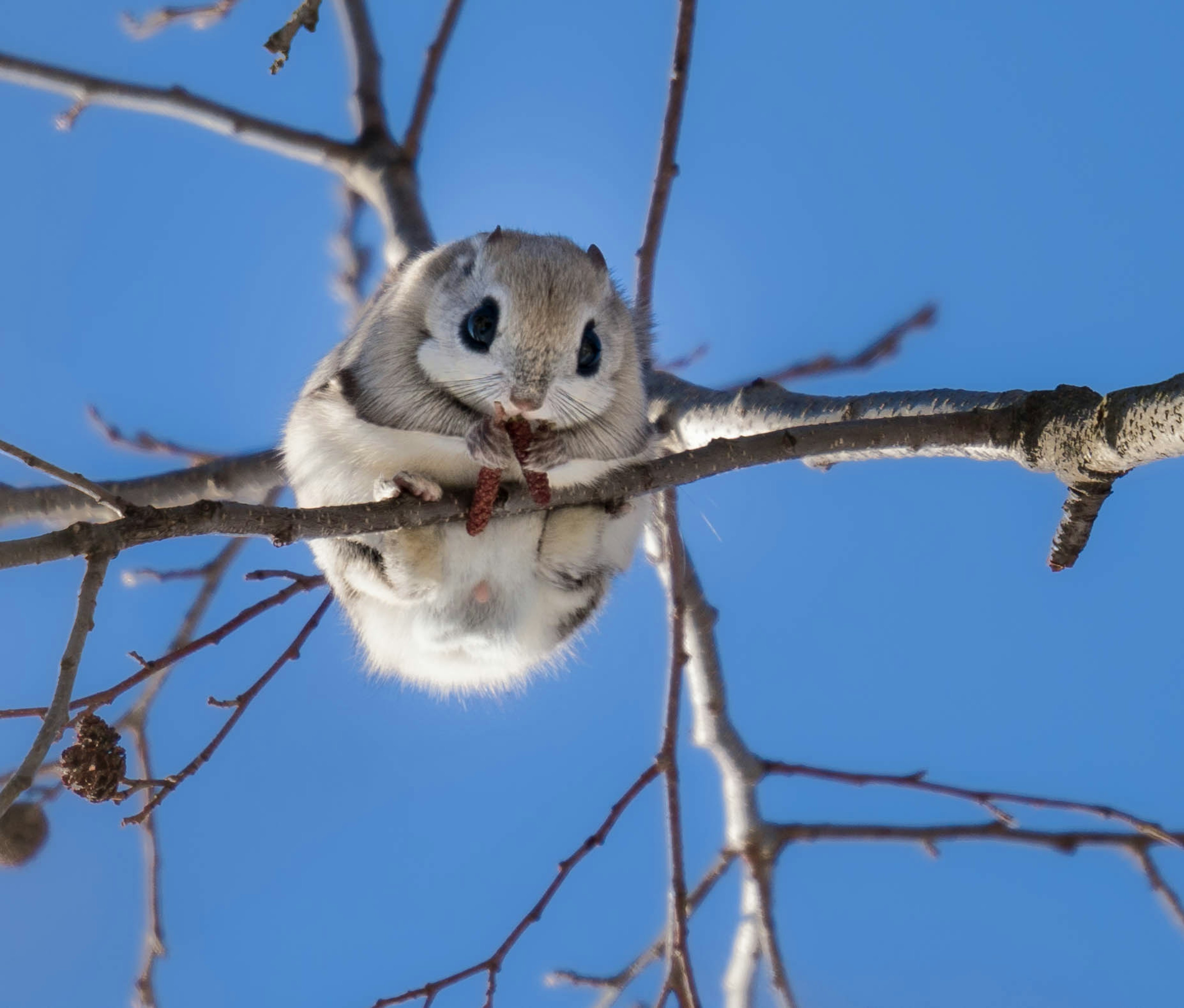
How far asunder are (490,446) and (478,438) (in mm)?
31

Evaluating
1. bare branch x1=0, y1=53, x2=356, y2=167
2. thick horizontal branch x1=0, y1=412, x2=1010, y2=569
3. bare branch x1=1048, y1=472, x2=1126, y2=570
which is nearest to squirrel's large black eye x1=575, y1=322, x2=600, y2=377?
thick horizontal branch x1=0, y1=412, x2=1010, y2=569

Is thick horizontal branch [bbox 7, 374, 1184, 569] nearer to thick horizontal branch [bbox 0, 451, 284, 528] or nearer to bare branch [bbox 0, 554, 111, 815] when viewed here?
bare branch [bbox 0, 554, 111, 815]

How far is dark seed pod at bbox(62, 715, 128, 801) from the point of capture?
1621 mm

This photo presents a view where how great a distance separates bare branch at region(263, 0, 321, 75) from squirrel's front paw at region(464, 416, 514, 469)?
2.80 ft

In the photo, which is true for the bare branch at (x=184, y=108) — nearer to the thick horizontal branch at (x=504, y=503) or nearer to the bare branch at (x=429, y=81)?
the bare branch at (x=429, y=81)

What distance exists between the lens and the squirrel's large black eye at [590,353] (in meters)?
2.35

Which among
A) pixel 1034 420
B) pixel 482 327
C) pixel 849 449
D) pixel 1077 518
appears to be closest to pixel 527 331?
pixel 482 327

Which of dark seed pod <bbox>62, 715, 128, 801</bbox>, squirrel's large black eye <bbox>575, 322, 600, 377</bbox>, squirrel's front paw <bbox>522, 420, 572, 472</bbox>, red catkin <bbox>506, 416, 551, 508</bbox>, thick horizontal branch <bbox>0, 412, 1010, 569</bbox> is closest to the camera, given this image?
thick horizontal branch <bbox>0, 412, 1010, 569</bbox>

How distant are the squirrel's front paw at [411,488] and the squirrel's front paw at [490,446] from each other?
119 millimetres

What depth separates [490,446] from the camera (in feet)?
6.82

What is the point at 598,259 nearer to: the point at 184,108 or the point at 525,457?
the point at 525,457

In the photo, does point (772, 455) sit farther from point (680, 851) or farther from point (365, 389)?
point (365, 389)

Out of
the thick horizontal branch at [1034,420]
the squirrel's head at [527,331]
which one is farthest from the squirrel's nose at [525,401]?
the thick horizontal branch at [1034,420]

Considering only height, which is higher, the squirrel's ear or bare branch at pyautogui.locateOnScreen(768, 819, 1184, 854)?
the squirrel's ear
